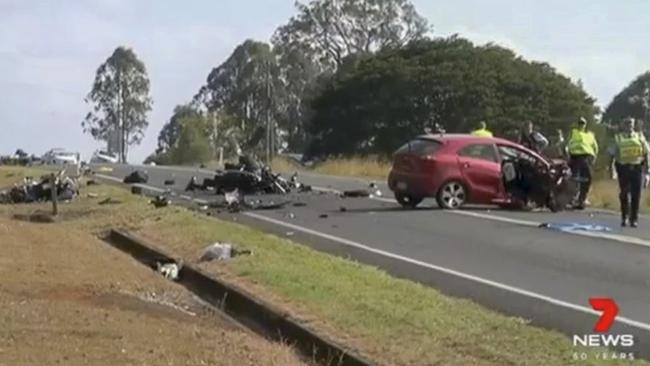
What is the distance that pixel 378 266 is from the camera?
51.5ft

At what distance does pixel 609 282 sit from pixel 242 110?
87.7 metres

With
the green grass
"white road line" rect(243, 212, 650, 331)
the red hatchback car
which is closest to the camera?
the green grass

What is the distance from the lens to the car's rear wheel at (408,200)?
25.5m

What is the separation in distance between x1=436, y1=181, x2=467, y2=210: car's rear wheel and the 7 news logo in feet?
41.4

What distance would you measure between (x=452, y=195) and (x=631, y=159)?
18.1 feet

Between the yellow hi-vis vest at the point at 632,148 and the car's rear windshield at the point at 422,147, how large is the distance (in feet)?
17.9

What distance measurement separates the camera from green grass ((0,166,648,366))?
9.42 metres

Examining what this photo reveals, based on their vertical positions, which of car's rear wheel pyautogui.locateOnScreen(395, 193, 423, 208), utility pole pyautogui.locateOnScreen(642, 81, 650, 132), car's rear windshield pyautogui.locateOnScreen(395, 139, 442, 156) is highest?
utility pole pyautogui.locateOnScreen(642, 81, 650, 132)

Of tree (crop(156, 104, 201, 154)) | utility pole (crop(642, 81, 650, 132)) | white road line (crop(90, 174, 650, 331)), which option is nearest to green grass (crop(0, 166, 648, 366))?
white road line (crop(90, 174, 650, 331))

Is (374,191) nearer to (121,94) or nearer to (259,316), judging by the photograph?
(259,316)

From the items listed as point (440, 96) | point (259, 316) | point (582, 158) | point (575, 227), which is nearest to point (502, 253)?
point (575, 227)

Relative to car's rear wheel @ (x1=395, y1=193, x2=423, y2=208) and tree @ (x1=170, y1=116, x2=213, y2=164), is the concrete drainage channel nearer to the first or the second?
car's rear wheel @ (x1=395, y1=193, x2=423, y2=208)

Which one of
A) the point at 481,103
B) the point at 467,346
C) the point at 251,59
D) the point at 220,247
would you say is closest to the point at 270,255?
the point at 220,247

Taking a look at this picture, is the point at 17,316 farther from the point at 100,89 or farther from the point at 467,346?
the point at 100,89
